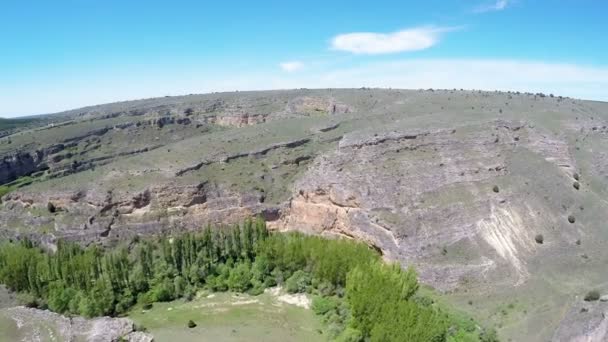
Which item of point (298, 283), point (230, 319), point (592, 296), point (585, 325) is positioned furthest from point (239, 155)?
point (585, 325)

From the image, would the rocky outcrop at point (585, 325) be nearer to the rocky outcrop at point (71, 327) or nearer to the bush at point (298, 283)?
the bush at point (298, 283)

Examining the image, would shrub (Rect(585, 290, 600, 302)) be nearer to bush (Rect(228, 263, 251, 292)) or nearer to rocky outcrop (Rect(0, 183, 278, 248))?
bush (Rect(228, 263, 251, 292))

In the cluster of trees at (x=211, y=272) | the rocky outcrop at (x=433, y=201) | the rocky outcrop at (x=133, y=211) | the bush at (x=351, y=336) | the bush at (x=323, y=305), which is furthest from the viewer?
the rocky outcrop at (x=133, y=211)

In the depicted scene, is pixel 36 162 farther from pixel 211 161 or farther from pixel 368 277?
pixel 368 277

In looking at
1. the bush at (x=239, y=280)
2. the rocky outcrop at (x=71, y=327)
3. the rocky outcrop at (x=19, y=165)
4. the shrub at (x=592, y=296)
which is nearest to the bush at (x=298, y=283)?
the bush at (x=239, y=280)

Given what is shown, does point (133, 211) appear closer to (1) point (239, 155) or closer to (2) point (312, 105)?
(1) point (239, 155)

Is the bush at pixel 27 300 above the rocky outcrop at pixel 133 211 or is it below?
below

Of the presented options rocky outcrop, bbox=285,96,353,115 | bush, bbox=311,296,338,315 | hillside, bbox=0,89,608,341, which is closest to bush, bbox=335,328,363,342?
bush, bbox=311,296,338,315
